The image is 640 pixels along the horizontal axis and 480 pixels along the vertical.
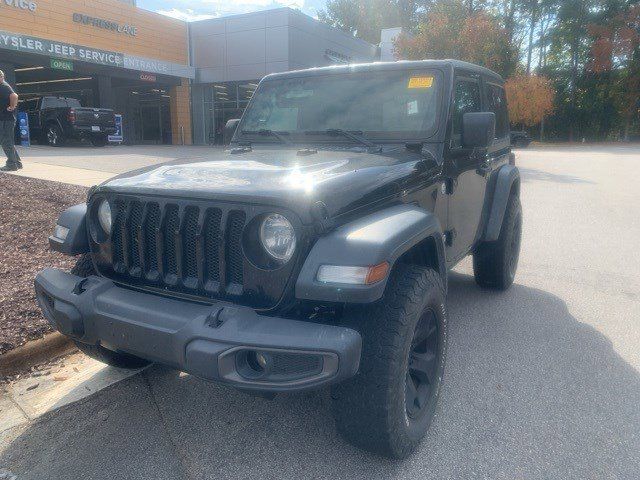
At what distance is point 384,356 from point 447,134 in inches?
64.5

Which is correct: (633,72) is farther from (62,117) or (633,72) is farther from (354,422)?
(354,422)

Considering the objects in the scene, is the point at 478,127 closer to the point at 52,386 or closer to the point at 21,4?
the point at 52,386

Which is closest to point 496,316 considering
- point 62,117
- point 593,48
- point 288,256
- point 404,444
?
point 404,444

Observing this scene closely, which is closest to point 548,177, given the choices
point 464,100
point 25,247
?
point 464,100

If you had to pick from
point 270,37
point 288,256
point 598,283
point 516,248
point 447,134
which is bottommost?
point 598,283

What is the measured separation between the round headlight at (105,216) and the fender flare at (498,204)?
2732mm

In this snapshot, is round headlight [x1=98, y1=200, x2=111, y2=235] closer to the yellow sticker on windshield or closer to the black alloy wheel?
the black alloy wheel

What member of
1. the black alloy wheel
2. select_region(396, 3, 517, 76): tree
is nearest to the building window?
select_region(396, 3, 517, 76): tree

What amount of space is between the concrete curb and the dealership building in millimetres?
20490

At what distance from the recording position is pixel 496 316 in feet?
13.9

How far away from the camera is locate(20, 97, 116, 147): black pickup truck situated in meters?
19.3

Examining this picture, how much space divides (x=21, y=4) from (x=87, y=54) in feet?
9.93

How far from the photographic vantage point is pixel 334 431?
2.66 meters

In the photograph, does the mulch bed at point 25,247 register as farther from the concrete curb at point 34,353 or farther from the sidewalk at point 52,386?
the sidewalk at point 52,386
